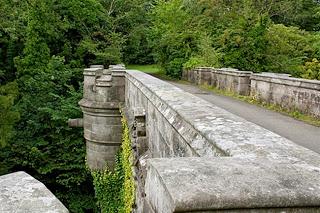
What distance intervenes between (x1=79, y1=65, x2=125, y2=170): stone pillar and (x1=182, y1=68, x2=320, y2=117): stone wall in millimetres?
3692

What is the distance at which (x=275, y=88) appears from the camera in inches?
A: 382

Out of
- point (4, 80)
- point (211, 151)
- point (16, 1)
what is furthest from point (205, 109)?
point (4, 80)

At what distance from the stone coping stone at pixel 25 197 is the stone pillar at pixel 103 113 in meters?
9.42

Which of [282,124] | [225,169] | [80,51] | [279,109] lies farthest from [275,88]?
[80,51]

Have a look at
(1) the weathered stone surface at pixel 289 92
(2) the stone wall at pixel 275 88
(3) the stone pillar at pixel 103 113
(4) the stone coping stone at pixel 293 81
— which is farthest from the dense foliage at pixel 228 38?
(3) the stone pillar at pixel 103 113

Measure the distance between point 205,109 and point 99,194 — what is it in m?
9.10

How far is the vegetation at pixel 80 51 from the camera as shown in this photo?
18.1m

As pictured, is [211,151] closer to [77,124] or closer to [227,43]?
[77,124]

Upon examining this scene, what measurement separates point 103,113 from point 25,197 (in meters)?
10.0

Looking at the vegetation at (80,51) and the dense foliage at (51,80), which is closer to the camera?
the dense foliage at (51,80)

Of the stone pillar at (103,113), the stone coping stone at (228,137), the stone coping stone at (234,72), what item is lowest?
the stone pillar at (103,113)

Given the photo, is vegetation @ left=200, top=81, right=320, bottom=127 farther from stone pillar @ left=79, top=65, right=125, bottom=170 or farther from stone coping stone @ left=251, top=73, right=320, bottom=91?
stone pillar @ left=79, top=65, right=125, bottom=170

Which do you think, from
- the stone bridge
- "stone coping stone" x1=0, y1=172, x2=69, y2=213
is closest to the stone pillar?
the stone bridge

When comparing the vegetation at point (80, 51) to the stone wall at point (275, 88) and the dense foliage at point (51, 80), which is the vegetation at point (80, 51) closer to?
the dense foliage at point (51, 80)
